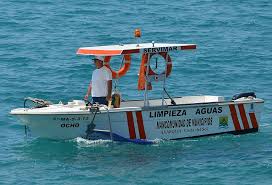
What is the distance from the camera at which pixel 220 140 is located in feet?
87.5

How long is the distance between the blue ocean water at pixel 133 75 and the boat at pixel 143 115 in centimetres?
27

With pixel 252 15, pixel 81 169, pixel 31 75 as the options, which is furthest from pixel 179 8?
pixel 81 169

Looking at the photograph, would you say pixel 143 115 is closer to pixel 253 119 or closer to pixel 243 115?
pixel 243 115

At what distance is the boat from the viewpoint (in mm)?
25609

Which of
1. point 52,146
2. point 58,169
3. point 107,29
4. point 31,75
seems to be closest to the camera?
point 58,169

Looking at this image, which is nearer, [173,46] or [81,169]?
[81,169]

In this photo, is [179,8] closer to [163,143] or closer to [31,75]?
[31,75]

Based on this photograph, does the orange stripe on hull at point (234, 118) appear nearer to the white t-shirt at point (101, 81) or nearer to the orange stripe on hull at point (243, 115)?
the orange stripe on hull at point (243, 115)

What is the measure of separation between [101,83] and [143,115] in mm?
1278

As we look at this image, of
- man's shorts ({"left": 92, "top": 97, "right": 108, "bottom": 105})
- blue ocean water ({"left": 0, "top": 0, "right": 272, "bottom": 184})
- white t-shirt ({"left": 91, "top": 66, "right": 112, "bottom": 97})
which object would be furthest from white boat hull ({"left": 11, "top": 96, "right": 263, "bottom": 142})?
white t-shirt ({"left": 91, "top": 66, "right": 112, "bottom": 97})

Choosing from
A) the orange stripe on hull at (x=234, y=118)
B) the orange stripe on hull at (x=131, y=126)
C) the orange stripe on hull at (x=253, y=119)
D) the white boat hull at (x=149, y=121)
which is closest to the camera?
the white boat hull at (x=149, y=121)

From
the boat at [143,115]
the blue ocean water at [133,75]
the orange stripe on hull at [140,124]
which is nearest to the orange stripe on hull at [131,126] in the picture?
the boat at [143,115]

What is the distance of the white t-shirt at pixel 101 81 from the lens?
85.8ft

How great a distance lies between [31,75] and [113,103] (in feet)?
28.4
